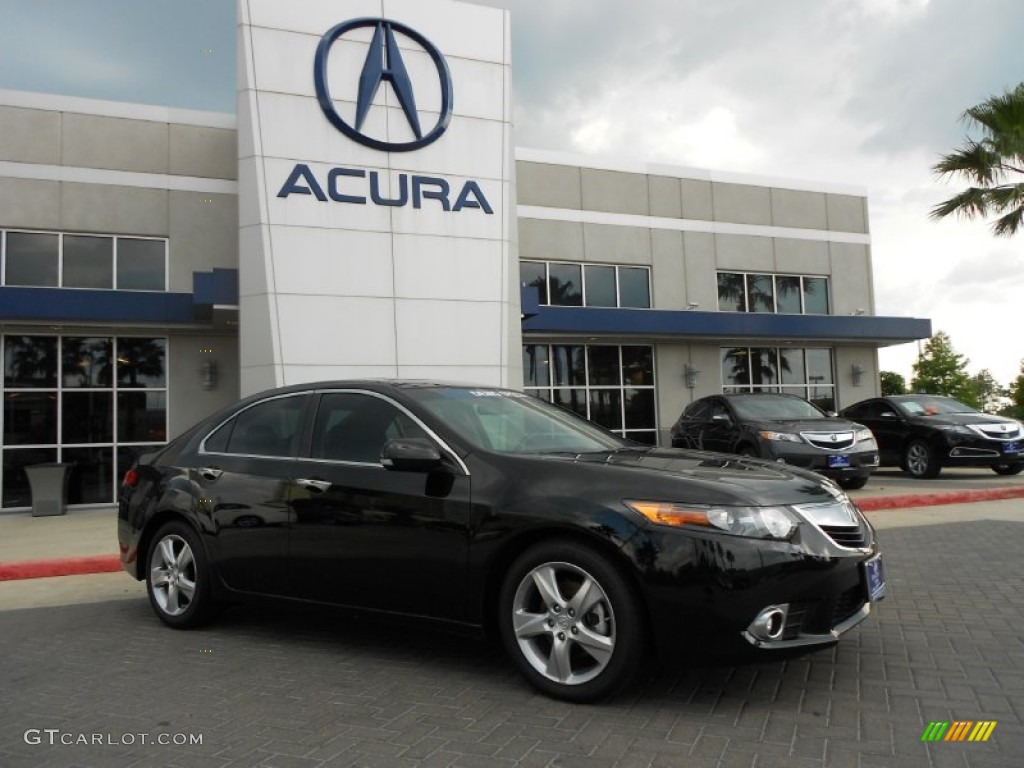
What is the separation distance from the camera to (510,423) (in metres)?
4.55

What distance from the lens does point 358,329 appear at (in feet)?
43.9

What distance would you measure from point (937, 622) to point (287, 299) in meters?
10.4

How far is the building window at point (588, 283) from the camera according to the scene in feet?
59.9

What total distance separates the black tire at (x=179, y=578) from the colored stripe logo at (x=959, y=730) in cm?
389

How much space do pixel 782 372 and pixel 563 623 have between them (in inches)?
702

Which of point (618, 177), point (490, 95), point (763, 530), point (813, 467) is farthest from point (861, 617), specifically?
point (618, 177)

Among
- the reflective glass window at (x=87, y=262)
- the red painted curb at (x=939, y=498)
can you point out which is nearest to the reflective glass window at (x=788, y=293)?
the red painted curb at (x=939, y=498)

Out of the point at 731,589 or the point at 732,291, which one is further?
the point at 732,291

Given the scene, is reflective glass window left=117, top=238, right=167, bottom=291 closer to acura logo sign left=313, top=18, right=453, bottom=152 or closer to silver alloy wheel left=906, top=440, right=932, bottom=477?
acura logo sign left=313, top=18, right=453, bottom=152

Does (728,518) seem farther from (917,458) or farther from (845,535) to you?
(917,458)

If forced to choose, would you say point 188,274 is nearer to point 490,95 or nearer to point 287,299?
point 287,299

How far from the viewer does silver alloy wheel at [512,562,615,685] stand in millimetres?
3551

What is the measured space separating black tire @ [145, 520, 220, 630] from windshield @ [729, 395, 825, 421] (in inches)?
348

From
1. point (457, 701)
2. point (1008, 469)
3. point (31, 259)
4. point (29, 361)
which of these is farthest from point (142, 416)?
point (1008, 469)
